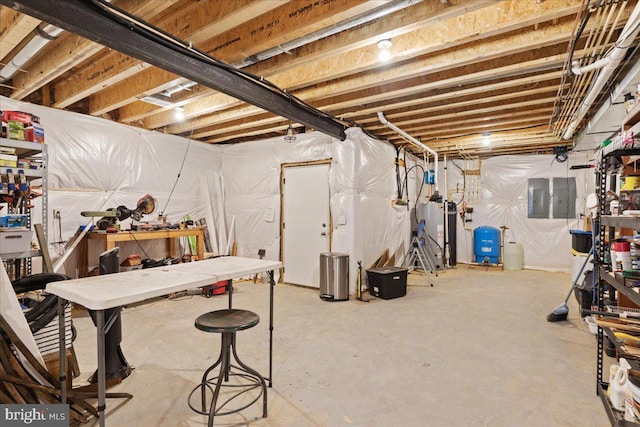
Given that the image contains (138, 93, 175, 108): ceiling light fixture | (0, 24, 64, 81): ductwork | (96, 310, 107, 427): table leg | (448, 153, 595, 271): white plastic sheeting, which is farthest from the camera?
(448, 153, 595, 271): white plastic sheeting

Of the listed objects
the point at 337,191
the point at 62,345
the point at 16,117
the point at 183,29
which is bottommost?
the point at 62,345

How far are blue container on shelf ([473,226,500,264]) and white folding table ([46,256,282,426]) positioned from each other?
6.20 m

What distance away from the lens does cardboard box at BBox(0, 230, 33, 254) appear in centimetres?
223

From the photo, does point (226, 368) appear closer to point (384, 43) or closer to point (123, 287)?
point (123, 287)

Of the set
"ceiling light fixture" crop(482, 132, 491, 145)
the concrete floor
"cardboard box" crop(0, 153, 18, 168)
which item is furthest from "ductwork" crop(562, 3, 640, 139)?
"cardboard box" crop(0, 153, 18, 168)

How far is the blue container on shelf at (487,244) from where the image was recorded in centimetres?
705

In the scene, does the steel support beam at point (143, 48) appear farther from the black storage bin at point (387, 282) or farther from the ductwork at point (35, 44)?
the black storage bin at point (387, 282)

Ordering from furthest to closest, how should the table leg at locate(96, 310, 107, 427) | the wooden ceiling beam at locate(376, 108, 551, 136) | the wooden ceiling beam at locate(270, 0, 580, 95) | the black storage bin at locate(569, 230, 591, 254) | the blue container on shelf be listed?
the blue container on shelf
the wooden ceiling beam at locate(376, 108, 551, 136)
the black storage bin at locate(569, 230, 591, 254)
the wooden ceiling beam at locate(270, 0, 580, 95)
the table leg at locate(96, 310, 107, 427)

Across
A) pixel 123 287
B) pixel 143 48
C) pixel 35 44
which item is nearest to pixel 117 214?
pixel 35 44

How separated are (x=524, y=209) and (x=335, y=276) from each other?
493cm

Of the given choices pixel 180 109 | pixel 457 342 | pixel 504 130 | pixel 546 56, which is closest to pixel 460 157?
pixel 504 130

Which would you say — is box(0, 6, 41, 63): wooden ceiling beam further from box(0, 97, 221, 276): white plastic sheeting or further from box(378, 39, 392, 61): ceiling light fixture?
box(378, 39, 392, 61): ceiling light fixture

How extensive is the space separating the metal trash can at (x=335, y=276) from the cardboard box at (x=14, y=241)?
309 centimetres

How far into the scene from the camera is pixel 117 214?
13.9 feet
